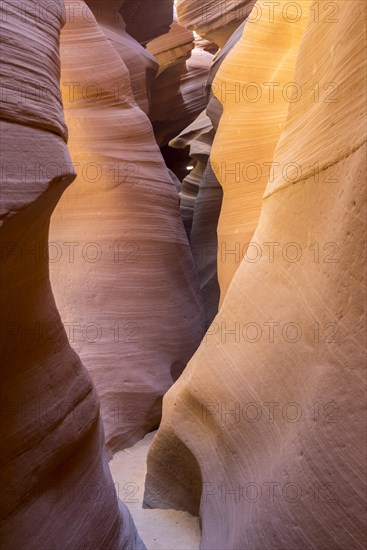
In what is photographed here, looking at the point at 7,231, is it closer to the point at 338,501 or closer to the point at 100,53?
the point at 338,501

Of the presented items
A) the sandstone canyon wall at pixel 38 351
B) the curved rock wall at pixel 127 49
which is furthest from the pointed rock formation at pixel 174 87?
the sandstone canyon wall at pixel 38 351

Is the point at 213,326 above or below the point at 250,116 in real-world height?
below

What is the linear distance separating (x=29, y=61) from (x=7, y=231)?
0.61m

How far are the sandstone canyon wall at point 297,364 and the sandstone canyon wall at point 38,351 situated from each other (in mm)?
653

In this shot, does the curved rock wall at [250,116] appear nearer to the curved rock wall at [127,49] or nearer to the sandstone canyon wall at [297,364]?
the sandstone canyon wall at [297,364]

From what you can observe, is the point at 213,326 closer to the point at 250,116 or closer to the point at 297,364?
the point at 297,364

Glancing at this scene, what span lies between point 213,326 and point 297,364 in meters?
1.00

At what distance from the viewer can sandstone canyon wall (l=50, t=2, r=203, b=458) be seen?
486 cm

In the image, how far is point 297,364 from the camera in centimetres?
245

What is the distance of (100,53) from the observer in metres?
5.75

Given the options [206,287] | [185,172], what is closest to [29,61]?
[206,287]

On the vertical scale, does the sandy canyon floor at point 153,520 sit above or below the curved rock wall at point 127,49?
below

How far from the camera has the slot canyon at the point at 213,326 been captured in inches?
79.2

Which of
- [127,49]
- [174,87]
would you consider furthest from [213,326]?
[174,87]
